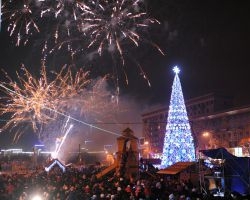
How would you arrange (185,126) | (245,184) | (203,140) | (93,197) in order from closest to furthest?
(245,184) < (93,197) < (185,126) < (203,140)

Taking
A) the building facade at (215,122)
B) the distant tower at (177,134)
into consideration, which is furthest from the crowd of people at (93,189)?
the building facade at (215,122)

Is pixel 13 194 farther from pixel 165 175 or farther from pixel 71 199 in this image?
pixel 165 175

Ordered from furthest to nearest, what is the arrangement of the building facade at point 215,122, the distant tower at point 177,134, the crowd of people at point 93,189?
the building facade at point 215,122
the distant tower at point 177,134
the crowd of people at point 93,189

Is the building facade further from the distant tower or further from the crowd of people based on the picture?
the crowd of people

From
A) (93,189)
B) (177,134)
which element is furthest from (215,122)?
(93,189)

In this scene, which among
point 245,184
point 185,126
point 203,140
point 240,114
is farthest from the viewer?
point 203,140

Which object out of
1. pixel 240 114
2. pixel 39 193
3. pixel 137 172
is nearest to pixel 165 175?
pixel 137 172

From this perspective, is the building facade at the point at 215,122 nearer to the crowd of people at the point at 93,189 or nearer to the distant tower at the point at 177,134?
the distant tower at the point at 177,134

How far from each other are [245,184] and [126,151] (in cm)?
1216

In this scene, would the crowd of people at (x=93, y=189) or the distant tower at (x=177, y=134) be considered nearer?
the crowd of people at (x=93, y=189)

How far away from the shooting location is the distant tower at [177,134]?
31.9 meters

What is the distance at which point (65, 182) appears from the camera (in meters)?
20.2

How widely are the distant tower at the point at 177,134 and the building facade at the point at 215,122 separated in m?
30.1

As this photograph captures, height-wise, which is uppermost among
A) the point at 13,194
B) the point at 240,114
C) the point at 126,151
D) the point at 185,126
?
the point at 240,114
